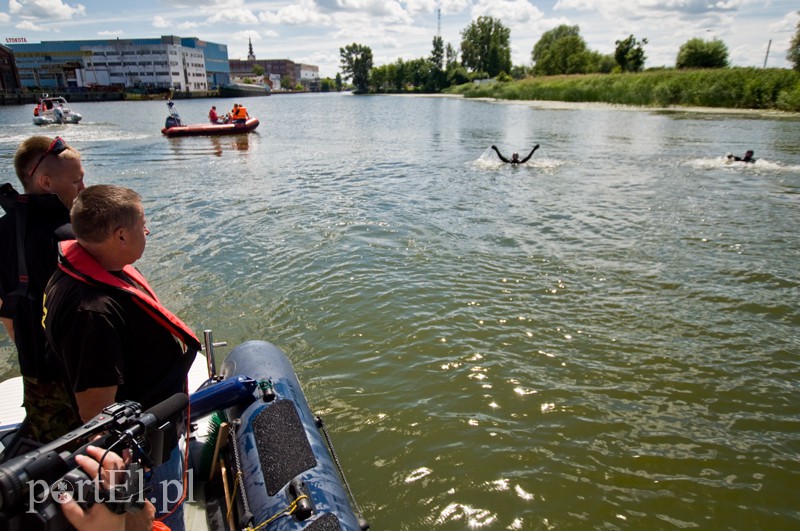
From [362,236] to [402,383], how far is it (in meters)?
5.49

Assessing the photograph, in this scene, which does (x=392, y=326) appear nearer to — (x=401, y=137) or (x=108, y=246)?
(x=108, y=246)

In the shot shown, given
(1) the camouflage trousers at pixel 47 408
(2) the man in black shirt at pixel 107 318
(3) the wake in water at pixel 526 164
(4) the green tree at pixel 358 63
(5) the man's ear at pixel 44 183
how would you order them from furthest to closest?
(4) the green tree at pixel 358 63 → (3) the wake in water at pixel 526 164 → (5) the man's ear at pixel 44 183 → (1) the camouflage trousers at pixel 47 408 → (2) the man in black shirt at pixel 107 318

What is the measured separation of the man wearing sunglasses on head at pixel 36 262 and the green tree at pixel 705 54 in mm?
71025

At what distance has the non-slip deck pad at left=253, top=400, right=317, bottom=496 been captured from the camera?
9.93 feet

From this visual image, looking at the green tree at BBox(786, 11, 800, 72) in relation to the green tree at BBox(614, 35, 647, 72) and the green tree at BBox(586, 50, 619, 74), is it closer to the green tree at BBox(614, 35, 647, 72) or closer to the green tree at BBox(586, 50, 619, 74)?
the green tree at BBox(614, 35, 647, 72)

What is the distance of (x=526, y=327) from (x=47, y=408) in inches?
218

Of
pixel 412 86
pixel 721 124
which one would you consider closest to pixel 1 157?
pixel 721 124

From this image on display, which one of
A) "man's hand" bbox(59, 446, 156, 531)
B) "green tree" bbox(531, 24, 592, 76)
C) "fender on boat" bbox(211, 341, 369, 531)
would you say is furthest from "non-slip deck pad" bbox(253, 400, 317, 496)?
"green tree" bbox(531, 24, 592, 76)

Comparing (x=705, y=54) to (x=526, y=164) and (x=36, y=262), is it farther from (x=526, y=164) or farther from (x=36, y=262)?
(x=36, y=262)

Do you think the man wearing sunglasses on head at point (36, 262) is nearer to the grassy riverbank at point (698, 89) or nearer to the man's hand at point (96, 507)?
the man's hand at point (96, 507)

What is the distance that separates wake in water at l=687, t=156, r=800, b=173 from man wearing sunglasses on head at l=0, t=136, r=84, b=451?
19622 mm

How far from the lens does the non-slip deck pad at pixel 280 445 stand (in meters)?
3.03

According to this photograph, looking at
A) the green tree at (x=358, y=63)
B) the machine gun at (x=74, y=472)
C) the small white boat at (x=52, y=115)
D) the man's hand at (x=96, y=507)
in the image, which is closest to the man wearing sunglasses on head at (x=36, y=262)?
the machine gun at (x=74, y=472)

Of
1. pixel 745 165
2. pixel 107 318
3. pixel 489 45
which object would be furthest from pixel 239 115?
pixel 489 45
